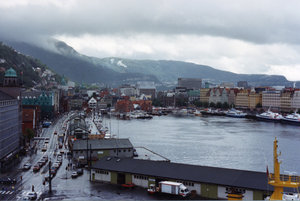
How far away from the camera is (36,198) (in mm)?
13664

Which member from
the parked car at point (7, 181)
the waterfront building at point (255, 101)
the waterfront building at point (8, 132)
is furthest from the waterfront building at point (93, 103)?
the parked car at point (7, 181)

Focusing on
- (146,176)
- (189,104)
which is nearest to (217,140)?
(146,176)

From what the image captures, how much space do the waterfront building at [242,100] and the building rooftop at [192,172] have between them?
2825 inches

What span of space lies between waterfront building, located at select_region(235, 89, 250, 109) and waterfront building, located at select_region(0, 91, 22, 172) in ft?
223

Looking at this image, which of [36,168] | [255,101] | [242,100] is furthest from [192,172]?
[242,100]

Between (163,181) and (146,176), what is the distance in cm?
77

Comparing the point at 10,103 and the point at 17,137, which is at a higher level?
the point at 10,103

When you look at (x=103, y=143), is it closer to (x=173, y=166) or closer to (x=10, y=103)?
(x=10, y=103)

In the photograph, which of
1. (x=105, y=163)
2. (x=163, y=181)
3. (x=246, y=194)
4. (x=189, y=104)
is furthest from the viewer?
(x=189, y=104)

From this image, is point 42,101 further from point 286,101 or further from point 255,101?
point 255,101

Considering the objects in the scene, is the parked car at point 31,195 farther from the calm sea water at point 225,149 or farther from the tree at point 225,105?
the tree at point 225,105

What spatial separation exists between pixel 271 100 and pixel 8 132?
6394cm

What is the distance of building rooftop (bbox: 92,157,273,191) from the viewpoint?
44.0ft

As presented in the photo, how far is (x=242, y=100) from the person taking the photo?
86750 mm
